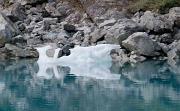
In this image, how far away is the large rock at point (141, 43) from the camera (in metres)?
28.9

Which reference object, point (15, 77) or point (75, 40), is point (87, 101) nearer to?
point (15, 77)

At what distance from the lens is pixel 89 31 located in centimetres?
3462

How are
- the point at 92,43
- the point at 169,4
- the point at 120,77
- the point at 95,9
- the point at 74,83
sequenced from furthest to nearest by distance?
1. the point at 95,9
2. the point at 169,4
3. the point at 92,43
4. the point at 120,77
5. the point at 74,83

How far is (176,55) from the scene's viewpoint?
95.3ft

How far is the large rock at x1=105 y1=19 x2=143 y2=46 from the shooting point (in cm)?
3061

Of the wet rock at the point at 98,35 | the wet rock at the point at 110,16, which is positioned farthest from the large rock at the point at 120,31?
the wet rock at the point at 110,16

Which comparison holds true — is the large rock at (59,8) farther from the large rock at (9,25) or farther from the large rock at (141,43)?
the large rock at (141,43)

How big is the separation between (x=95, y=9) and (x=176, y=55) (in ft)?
43.3

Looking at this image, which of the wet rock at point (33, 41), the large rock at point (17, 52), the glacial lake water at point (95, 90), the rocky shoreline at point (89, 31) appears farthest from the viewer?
the wet rock at point (33, 41)

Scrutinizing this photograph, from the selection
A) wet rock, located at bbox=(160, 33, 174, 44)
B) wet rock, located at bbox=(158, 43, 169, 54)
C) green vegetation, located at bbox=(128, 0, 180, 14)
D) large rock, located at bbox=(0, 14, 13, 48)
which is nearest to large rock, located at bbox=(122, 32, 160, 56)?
wet rock, located at bbox=(158, 43, 169, 54)

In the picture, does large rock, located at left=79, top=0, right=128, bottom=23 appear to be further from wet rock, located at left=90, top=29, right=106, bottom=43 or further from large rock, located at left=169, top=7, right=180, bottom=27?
large rock, located at left=169, top=7, right=180, bottom=27

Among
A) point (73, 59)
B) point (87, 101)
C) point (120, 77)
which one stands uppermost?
point (87, 101)

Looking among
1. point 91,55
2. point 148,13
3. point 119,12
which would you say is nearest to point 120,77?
point 91,55

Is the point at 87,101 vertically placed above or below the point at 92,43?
above
